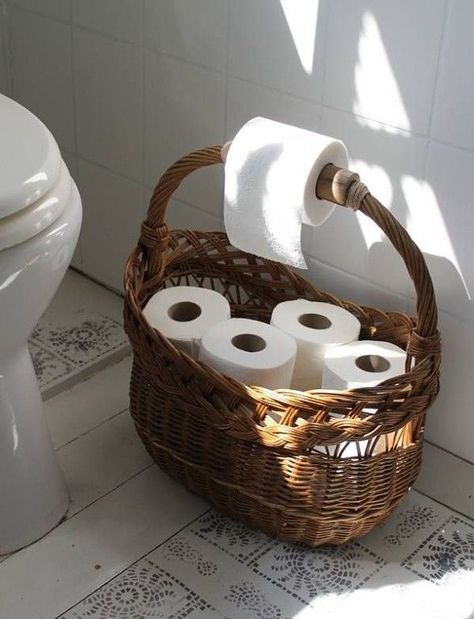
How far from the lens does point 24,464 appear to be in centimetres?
127

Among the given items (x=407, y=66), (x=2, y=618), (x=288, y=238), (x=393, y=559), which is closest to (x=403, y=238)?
(x=288, y=238)

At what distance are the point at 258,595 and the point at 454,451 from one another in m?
0.39

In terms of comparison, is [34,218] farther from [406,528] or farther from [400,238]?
[406,528]

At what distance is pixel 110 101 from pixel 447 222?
0.64 m

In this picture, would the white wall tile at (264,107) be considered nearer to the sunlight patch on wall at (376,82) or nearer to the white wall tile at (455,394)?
the sunlight patch on wall at (376,82)

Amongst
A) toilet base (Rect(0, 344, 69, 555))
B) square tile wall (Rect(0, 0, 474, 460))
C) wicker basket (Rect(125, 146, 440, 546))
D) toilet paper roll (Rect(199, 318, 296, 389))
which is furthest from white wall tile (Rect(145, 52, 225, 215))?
toilet base (Rect(0, 344, 69, 555))

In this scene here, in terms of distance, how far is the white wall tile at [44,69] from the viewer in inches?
65.9

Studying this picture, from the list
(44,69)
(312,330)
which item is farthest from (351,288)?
(44,69)

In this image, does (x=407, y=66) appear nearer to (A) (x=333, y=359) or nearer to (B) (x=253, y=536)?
(A) (x=333, y=359)

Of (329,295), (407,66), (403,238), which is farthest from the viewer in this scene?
(329,295)

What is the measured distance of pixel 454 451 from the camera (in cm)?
144

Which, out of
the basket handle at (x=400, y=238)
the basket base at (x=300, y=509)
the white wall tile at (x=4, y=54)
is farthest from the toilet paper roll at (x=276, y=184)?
the white wall tile at (x=4, y=54)

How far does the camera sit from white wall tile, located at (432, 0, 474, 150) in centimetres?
117

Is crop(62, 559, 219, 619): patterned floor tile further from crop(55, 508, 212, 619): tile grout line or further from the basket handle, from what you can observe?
the basket handle
